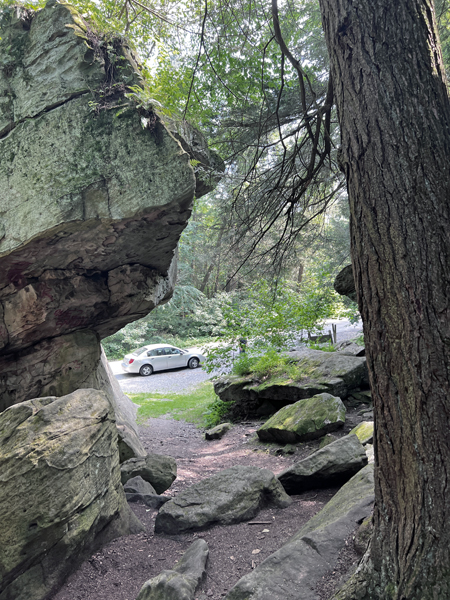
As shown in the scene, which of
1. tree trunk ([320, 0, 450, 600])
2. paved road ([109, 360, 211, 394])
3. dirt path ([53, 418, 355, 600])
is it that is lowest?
paved road ([109, 360, 211, 394])

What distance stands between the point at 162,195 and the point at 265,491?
11.3 ft

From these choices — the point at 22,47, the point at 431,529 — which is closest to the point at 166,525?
the point at 431,529

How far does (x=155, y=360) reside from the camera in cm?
1805

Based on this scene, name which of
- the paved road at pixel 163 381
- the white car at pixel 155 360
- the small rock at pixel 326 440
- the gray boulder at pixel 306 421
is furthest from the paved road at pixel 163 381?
the small rock at pixel 326 440

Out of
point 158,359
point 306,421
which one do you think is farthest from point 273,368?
point 158,359

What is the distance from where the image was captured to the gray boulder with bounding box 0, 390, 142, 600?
295 centimetres

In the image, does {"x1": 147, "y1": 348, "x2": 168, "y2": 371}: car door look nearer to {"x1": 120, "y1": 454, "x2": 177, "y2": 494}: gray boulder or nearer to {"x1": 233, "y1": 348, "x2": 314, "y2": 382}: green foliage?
{"x1": 233, "y1": 348, "x2": 314, "y2": 382}: green foliage

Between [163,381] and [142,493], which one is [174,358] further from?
[142,493]

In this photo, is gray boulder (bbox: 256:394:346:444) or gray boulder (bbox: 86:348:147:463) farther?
gray boulder (bbox: 86:348:147:463)

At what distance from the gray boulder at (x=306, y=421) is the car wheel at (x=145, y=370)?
11.9m

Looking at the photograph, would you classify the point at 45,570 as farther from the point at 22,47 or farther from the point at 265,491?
the point at 22,47

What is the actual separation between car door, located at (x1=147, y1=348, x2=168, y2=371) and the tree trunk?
644 inches

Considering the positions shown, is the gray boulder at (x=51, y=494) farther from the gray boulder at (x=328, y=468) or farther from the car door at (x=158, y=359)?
the car door at (x=158, y=359)

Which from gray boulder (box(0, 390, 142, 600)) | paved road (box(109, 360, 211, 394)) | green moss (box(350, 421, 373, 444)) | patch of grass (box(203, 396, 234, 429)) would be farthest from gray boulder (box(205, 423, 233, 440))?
paved road (box(109, 360, 211, 394))
